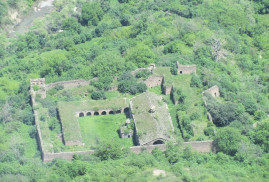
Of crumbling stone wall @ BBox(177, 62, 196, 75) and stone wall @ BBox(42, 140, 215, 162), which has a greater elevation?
crumbling stone wall @ BBox(177, 62, 196, 75)

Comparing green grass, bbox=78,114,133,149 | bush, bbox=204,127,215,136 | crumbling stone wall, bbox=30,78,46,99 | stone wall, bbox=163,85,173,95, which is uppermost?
crumbling stone wall, bbox=30,78,46,99

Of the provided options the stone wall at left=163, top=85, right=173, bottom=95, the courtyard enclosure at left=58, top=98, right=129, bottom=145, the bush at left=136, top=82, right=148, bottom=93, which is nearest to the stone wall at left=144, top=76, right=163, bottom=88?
the bush at left=136, top=82, right=148, bottom=93

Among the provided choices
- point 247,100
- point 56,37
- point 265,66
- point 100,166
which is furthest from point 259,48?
point 100,166

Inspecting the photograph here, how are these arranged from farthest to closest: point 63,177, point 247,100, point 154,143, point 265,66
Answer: point 265,66 < point 247,100 < point 154,143 < point 63,177

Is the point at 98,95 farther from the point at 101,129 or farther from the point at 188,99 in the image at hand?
the point at 188,99

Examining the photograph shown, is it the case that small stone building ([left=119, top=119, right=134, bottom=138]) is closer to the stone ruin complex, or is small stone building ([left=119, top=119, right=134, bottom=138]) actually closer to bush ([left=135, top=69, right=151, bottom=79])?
the stone ruin complex

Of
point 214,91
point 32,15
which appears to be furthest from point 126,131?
point 32,15

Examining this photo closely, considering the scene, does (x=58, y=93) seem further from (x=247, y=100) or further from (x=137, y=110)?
(x=247, y=100)
